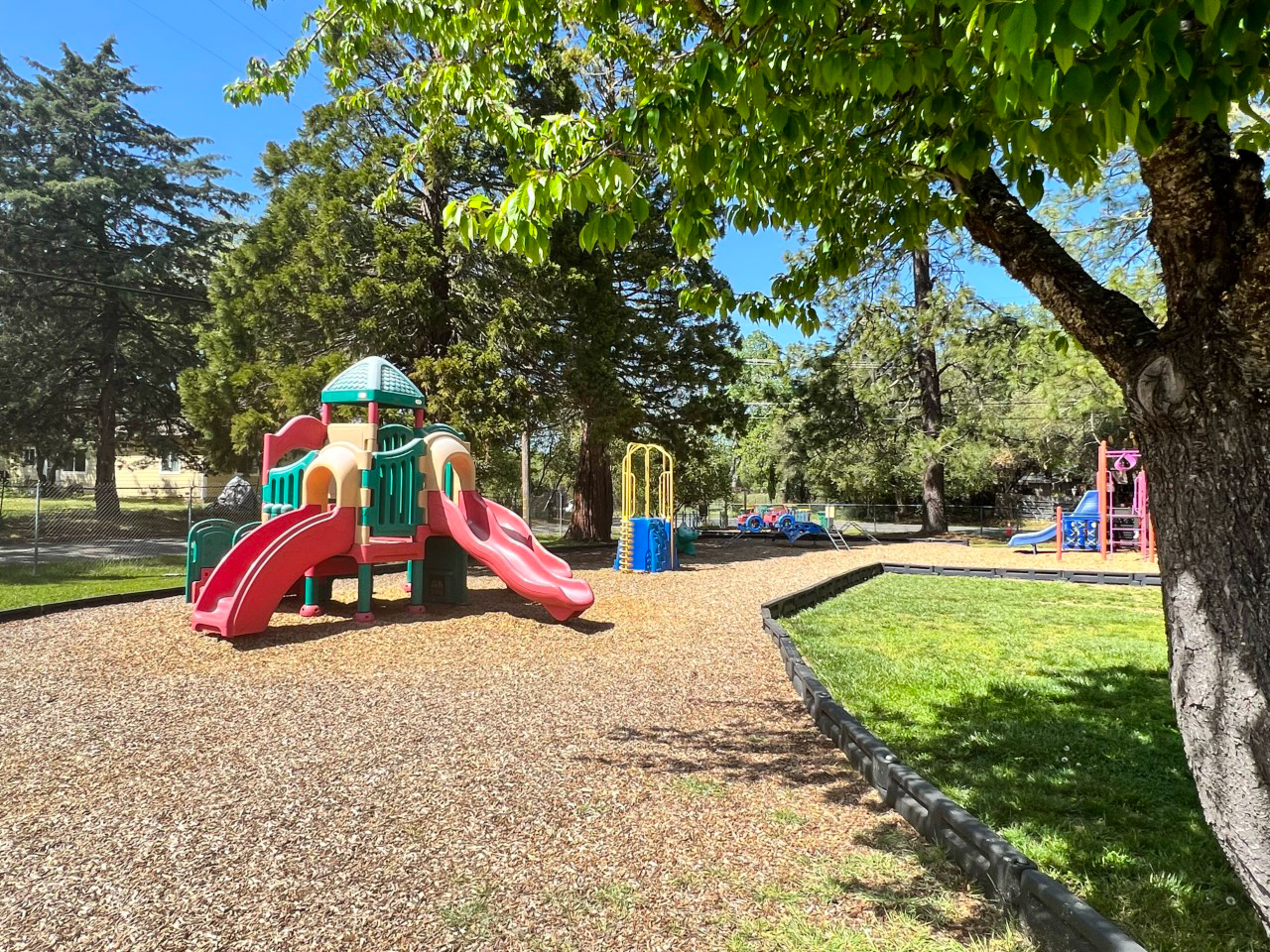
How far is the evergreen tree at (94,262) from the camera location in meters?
26.9

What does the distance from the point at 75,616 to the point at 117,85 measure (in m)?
31.5

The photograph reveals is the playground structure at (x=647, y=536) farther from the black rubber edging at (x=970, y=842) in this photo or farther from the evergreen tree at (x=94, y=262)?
the evergreen tree at (x=94, y=262)

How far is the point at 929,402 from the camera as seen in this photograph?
2731 cm

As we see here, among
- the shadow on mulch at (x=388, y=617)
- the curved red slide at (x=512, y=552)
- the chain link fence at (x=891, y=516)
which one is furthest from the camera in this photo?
the chain link fence at (x=891, y=516)

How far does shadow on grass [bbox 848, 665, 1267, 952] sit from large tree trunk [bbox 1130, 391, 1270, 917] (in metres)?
0.52

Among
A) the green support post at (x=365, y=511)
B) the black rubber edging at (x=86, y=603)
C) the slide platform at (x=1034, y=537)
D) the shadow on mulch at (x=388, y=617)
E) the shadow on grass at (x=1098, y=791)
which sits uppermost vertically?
the green support post at (x=365, y=511)

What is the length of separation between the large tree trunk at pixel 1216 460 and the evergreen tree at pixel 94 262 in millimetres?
30538

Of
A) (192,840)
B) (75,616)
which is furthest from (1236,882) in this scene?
(75,616)

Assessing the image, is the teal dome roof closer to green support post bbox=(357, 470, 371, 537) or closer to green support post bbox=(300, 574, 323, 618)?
green support post bbox=(357, 470, 371, 537)

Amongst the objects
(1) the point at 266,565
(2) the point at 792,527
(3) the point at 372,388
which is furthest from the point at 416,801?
(2) the point at 792,527

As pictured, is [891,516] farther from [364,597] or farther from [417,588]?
[364,597]

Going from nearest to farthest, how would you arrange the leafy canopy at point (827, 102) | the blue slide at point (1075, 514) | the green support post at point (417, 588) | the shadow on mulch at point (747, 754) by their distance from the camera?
1. the leafy canopy at point (827, 102)
2. the shadow on mulch at point (747, 754)
3. the green support post at point (417, 588)
4. the blue slide at point (1075, 514)

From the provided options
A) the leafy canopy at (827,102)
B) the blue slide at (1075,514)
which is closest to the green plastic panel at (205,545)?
the leafy canopy at (827,102)

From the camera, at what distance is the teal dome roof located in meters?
9.05
